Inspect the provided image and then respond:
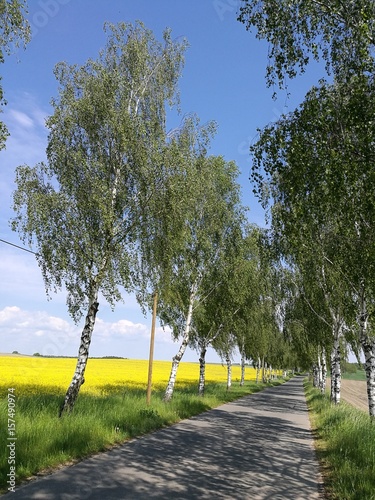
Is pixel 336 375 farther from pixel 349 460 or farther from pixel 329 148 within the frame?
pixel 329 148

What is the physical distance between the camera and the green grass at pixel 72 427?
8.39 meters

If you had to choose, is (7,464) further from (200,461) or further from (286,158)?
(286,158)

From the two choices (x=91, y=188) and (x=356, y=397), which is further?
(x=356, y=397)

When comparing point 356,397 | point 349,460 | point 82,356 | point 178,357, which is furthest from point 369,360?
point 356,397

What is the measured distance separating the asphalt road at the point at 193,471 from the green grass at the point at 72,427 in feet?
1.42

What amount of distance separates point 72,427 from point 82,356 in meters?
3.84

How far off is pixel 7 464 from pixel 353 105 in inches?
357

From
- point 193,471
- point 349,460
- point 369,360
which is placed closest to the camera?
point 193,471

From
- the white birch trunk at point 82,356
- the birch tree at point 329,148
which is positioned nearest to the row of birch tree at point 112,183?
the white birch trunk at point 82,356

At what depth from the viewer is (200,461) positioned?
32.1 ft

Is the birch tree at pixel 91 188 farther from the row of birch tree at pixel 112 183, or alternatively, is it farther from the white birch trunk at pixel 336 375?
the white birch trunk at pixel 336 375

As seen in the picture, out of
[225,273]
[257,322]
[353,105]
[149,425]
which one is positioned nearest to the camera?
[353,105]

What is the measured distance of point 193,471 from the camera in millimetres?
8781

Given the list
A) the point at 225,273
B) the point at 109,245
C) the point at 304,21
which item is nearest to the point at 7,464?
the point at 109,245
